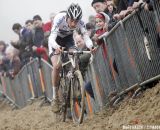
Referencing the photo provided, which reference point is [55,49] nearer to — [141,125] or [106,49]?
[106,49]

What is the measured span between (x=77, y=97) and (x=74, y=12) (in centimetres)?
159

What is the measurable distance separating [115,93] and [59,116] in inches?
48.1

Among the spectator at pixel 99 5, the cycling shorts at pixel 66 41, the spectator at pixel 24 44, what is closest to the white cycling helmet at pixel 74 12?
the cycling shorts at pixel 66 41

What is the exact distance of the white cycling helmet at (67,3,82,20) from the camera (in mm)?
8978

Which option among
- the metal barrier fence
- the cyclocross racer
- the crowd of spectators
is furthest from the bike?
the crowd of spectators

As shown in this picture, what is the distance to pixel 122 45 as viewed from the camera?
8969 mm

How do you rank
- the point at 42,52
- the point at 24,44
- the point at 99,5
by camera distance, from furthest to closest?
1. the point at 24,44
2. the point at 42,52
3. the point at 99,5

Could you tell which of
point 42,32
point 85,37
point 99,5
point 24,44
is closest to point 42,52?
point 42,32

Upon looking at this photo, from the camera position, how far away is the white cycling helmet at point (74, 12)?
29.5 ft

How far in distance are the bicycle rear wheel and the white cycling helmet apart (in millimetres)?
1031

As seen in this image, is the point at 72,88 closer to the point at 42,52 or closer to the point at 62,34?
the point at 62,34

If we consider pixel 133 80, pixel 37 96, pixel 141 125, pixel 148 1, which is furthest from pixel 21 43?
pixel 141 125

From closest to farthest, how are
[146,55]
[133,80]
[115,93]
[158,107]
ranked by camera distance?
[158,107] → [146,55] → [133,80] → [115,93]

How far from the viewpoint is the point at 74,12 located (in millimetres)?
8977
